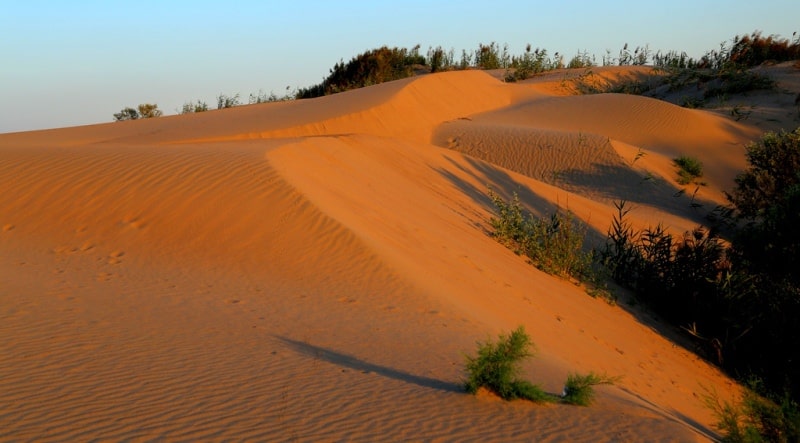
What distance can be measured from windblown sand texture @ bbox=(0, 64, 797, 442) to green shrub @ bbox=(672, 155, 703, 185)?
2090 millimetres

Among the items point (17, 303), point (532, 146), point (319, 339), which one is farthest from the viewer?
point (532, 146)

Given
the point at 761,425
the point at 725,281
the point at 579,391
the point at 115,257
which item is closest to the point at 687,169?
the point at 725,281

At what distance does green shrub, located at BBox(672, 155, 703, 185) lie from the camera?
64.2 ft

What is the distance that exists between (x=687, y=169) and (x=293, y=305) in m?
15.4

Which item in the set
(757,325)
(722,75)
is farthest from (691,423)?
(722,75)

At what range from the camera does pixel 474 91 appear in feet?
89.6

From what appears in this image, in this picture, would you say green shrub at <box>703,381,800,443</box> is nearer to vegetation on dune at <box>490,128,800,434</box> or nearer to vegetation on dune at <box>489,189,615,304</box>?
vegetation on dune at <box>490,128,800,434</box>

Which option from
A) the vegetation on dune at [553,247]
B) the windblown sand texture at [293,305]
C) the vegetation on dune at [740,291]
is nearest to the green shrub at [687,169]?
the windblown sand texture at [293,305]

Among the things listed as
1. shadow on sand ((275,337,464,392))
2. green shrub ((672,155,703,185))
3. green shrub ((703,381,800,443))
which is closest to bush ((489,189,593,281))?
green shrub ((703,381,800,443))

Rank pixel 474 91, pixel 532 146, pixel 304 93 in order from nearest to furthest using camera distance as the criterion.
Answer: pixel 532 146 → pixel 474 91 → pixel 304 93

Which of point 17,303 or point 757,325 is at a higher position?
point 17,303

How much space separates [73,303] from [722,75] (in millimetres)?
26594

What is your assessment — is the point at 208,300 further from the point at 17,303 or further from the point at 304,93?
the point at 304,93

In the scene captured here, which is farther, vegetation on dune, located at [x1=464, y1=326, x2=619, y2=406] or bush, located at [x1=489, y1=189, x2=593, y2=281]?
bush, located at [x1=489, y1=189, x2=593, y2=281]
